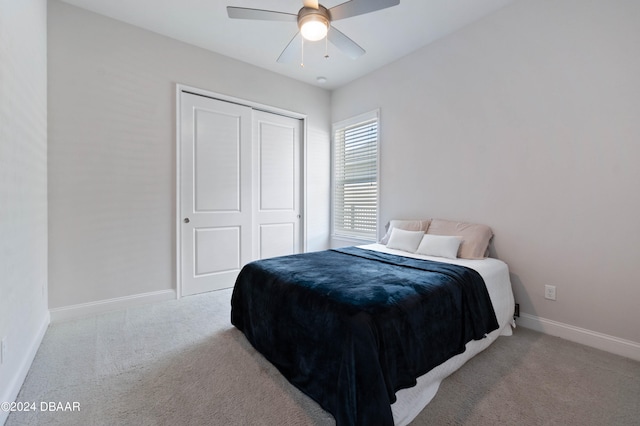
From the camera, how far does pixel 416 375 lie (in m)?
1.46

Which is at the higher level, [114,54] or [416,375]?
[114,54]

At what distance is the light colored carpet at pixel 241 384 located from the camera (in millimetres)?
1437

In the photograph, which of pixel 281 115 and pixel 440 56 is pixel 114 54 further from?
pixel 440 56

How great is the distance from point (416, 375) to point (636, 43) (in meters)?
2.77

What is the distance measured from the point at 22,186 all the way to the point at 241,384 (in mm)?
1929

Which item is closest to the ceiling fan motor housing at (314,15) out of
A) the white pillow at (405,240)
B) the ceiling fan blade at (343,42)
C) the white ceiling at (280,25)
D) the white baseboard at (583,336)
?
the ceiling fan blade at (343,42)

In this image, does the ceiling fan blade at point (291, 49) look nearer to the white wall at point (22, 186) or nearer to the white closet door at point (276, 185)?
the white closet door at point (276, 185)

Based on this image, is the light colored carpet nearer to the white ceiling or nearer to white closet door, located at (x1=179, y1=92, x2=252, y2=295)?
white closet door, located at (x1=179, y1=92, x2=252, y2=295)

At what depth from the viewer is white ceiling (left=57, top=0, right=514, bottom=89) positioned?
2.57 meters

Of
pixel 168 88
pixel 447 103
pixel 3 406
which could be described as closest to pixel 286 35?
pixel 168 88

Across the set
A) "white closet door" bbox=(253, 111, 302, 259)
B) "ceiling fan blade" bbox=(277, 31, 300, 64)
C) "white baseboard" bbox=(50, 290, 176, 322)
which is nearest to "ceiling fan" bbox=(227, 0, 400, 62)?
"ceiling fan blade" bbox=(277, 31, 300, 64)

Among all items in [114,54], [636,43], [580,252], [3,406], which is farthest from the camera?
[114,54]

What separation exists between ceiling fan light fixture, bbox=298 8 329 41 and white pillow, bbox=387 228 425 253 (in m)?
2.04

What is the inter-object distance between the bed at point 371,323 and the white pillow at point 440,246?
0.17 meters
